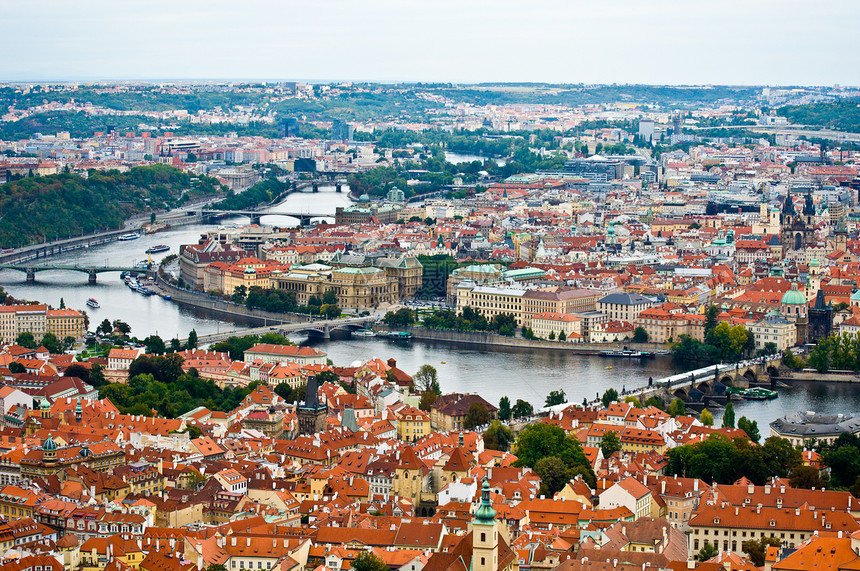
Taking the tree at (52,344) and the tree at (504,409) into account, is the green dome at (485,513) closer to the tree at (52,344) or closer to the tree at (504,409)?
the tree at (504,409)

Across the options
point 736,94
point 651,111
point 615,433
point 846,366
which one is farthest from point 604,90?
point 615,433

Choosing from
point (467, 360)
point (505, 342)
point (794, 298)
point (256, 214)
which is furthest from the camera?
point (256, 214)

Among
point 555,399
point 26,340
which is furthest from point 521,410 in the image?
point 26,340

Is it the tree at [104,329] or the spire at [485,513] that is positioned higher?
the spire at [485,513]

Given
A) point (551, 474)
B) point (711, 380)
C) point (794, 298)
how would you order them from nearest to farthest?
point (551, 474) → point (711, 380) → point (794, 298)

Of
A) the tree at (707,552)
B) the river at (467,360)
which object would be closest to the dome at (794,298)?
the river at (467,360)

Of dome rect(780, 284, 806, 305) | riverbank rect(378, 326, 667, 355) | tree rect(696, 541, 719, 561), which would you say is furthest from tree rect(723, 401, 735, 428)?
dome rect(780, 284, 806, 305)

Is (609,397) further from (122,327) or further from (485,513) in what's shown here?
(485,513)
